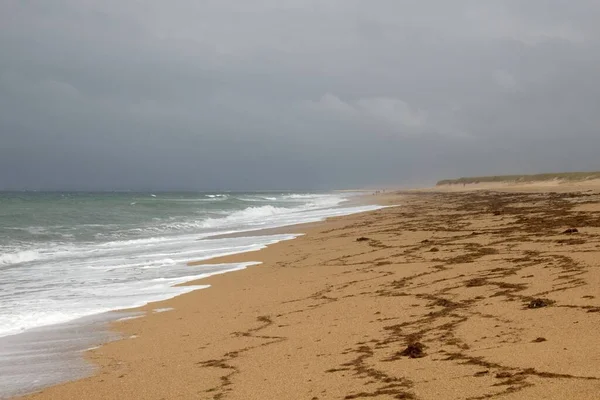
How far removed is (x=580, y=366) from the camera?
4391mm

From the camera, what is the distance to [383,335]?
6188mm

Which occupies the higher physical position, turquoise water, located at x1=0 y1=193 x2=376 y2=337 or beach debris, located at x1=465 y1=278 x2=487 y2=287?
beach debris, located at x1=465 y1=278 x2=487 y2=287

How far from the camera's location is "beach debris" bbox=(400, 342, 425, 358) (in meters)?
5.27

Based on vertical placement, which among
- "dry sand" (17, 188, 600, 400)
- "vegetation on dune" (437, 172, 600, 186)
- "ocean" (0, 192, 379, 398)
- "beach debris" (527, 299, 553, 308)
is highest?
"vegetation on dune" (437, 172, 600, 186)

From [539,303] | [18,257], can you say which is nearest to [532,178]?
[18,257]

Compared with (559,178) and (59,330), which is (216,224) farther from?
(559,178)

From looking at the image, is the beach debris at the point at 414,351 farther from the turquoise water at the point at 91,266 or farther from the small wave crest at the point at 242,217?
the small wave crest at the point at 242,217

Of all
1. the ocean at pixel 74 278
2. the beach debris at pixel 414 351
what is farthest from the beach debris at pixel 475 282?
the ocean at pixel 74 278

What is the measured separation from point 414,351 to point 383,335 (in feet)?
2.85

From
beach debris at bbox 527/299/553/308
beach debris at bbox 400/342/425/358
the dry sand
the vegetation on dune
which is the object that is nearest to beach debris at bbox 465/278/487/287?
the dry sand

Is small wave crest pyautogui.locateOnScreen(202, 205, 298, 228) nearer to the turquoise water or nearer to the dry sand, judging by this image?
the turquoise water

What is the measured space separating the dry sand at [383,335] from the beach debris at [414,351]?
23 millimetres

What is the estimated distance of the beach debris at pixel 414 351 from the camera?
527cm

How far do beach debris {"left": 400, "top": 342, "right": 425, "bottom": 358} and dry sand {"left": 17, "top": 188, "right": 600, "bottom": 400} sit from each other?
0.02 metres
